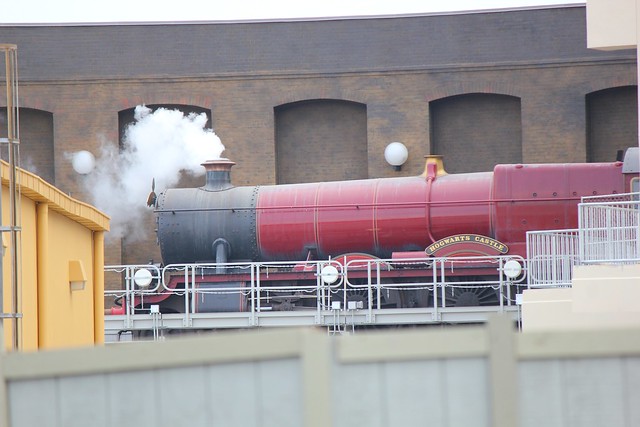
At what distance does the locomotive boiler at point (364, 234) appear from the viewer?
20250mm

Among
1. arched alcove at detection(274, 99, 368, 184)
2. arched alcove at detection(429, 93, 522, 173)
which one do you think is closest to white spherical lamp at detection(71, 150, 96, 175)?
arched alcove at detection(274, 99, 368, 184)

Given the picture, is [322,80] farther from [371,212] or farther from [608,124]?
[371,212]

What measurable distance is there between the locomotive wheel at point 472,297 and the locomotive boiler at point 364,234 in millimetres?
22

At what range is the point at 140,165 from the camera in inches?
1112

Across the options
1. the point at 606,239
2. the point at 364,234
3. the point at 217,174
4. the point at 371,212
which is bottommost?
the point at 606,239

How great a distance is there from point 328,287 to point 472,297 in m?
2.65

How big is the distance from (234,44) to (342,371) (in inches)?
970

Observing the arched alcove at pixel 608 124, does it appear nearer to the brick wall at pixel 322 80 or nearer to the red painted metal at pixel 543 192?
the brick wall at pixel 322 80

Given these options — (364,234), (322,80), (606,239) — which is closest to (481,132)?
(322,80)

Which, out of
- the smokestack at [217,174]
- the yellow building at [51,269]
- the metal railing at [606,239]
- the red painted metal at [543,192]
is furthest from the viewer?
the smokestack at [217,174]

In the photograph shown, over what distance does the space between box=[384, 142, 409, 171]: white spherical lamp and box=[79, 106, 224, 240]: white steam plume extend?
4021mm

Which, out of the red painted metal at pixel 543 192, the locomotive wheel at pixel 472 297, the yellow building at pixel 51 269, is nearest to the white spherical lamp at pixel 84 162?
the locomotive wheel at pixel 472 297

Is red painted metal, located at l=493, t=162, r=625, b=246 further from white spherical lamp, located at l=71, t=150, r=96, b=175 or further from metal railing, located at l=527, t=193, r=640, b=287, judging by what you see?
white spherical lamp, located at l=71, t=150, r=96, b=175

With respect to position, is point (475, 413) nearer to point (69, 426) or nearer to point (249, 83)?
point (69, 426)
